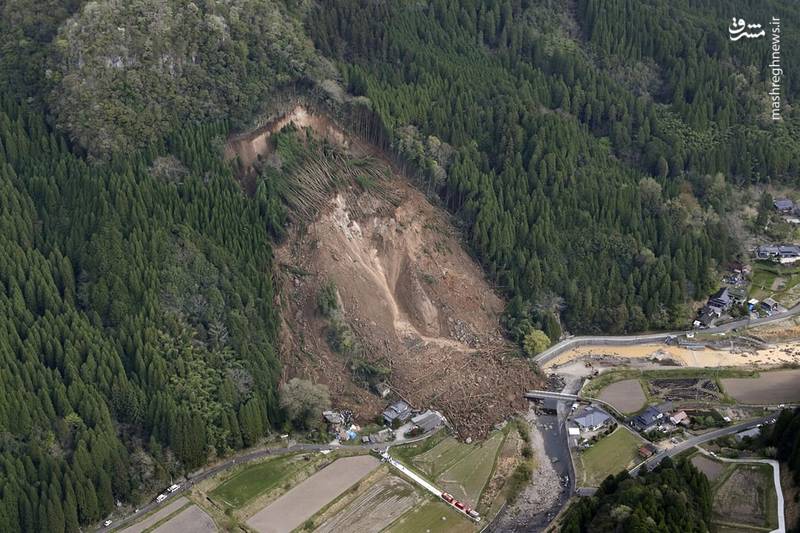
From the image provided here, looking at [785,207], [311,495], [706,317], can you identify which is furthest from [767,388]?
[311,495]

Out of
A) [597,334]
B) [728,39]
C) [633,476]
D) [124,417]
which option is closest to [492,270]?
[597,334]

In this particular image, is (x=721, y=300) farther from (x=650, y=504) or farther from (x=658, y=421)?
(x=650, y=504)

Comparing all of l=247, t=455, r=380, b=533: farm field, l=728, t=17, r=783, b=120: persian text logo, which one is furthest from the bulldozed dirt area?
l=728, t=17, r=783, b=120: persian text logo

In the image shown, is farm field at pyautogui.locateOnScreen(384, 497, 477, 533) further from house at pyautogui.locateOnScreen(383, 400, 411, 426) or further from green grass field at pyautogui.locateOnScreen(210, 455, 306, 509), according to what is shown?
house at pyautogui.locateOnScreen(383, 400, 411, 426)

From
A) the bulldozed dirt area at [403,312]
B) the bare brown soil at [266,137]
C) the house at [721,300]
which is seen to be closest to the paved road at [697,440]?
the bulldozed dirt area at [403,312]

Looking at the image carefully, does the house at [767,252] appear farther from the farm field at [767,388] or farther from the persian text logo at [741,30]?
the persian text logo at [741,30]

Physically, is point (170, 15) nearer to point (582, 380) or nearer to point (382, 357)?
point (382, 357)
